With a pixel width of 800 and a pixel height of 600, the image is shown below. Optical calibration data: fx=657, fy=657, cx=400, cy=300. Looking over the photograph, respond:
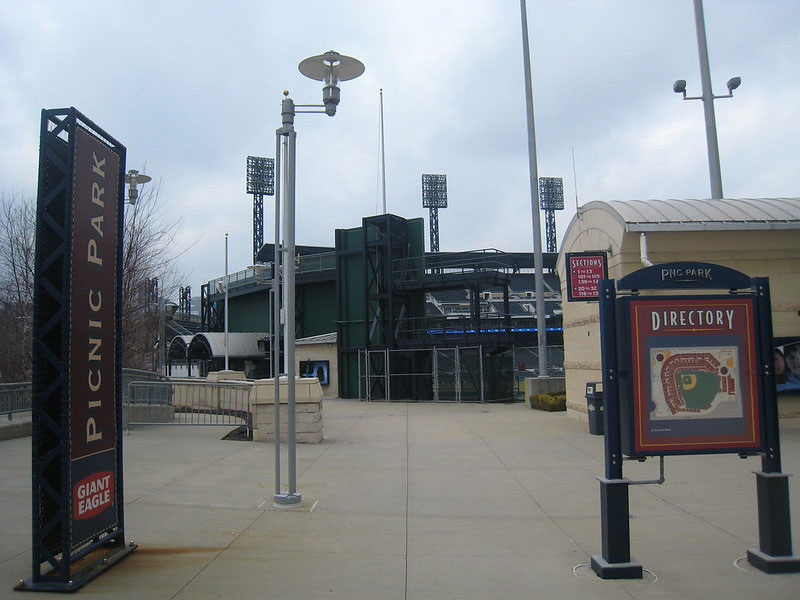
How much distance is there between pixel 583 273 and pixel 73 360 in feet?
38.7

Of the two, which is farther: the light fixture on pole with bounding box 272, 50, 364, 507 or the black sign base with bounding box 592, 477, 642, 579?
the light fixture on pole with bounding box 272, 50, 364, 507

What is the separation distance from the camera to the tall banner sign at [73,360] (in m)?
5.08

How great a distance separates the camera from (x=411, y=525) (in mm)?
7223

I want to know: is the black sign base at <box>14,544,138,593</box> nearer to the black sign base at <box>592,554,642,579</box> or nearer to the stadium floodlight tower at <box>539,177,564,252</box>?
the black sign base at <box>592,554,642,579</box>

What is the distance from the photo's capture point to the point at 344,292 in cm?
3309

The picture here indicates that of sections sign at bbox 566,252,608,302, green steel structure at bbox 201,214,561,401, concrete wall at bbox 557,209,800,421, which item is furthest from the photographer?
green steel structure at bbox 201,214,561,401

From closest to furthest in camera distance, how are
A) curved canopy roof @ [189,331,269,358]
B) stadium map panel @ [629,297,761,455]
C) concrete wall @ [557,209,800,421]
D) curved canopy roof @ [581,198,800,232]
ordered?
1. stadium map panel @ [629,297,761,455]
2. curved canopy roof @ [581,198,800,232]
3. concrete wall @ [557,209,800,421]
4. curved canopy roof @ [189,331,269,358]

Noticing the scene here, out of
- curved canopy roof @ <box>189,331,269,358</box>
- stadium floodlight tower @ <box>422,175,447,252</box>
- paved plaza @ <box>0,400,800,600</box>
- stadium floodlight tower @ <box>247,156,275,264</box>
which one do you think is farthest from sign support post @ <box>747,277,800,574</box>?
stadium floodlight tower @ <box>422,175,447,252</box>

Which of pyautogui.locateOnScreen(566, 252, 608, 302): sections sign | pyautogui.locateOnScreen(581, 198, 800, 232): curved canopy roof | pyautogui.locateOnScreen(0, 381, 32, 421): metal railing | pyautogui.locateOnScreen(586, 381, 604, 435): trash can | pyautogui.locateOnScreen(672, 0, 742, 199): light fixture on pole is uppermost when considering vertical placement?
pyautogui.locateOnScreen(672, 0, 742, 199): light fixture on pole

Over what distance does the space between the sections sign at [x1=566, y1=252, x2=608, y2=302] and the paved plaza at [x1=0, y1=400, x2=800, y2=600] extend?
3576 mm

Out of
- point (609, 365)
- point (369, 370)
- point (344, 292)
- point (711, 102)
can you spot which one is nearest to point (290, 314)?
point (609, 365)

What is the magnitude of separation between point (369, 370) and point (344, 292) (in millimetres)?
5055

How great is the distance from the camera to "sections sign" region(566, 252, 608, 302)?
14.8 m

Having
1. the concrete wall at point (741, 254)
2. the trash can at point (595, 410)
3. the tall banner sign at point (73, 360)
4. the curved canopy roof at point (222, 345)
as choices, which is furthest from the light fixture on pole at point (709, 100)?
the curved canopy roof at point (222, 345)
